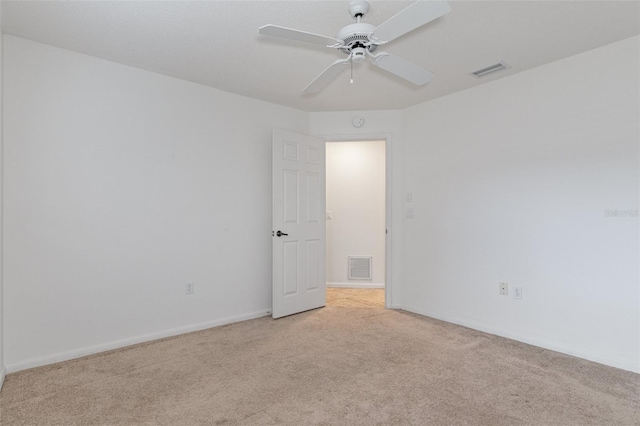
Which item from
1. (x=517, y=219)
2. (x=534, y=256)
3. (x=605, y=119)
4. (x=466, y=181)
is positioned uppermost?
(x=605, y=119)

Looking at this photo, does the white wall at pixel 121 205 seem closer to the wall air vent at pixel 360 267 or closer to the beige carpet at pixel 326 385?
the beige carpet at pixel 326 385

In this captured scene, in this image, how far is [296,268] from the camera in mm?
3984

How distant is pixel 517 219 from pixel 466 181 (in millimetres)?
625

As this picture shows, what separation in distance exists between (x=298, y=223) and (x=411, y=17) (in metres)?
2.64

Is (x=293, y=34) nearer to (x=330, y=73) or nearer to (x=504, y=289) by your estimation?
(x=330, y=73)

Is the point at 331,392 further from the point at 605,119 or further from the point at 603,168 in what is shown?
the point at 605,119

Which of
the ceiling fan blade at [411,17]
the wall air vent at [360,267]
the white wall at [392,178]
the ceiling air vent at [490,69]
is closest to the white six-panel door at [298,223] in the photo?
the white wall at [392,178]

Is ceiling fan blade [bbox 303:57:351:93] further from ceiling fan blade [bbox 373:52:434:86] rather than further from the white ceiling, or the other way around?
the white ceiling

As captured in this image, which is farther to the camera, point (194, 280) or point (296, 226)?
point (296, 226)

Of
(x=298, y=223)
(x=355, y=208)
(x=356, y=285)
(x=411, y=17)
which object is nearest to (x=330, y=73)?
(x=411, y=17)

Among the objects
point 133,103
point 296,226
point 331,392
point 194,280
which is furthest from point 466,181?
point 133,103

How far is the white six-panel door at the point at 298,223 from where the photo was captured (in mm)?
3828

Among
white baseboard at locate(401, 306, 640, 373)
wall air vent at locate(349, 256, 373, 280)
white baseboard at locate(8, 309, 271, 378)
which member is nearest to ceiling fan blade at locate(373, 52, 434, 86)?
white baseboard at locate(401, 306, 640, 373)

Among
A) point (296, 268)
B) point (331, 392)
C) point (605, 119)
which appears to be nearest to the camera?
point (331, 392)
